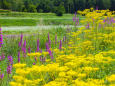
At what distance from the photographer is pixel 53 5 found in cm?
5266

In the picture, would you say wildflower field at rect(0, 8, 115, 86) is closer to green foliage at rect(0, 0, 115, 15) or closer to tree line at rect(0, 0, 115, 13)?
green foliage at rect(0, 0, 115, 15)

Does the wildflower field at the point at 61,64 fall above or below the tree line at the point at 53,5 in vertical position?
below

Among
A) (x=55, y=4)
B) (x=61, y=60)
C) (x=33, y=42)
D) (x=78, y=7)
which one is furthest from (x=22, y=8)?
(x=61, y=60)

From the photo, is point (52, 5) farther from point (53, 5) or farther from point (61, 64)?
point (61, 64)

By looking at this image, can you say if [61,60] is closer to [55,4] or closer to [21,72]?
[21,72]

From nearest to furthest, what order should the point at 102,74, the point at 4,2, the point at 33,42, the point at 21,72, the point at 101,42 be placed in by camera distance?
the point at 21,72 → the point at 102,74 → the point at 101,42 → the point at 33,42 → the point at 4,2

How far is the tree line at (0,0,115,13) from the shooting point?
132 feet

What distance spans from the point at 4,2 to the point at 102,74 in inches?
1538

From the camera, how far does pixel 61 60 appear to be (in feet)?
10.8

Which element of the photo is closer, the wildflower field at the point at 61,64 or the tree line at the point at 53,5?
the wildflower field at the point at 61,64

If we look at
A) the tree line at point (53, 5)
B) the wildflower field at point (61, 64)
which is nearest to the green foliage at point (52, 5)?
the tree line at point (53, 5)

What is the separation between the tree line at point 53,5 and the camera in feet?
132

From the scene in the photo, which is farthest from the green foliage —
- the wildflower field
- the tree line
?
the wildflower field

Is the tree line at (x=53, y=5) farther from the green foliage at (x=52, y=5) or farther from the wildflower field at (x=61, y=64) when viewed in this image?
the wildflower field at (x=61, y=64)
